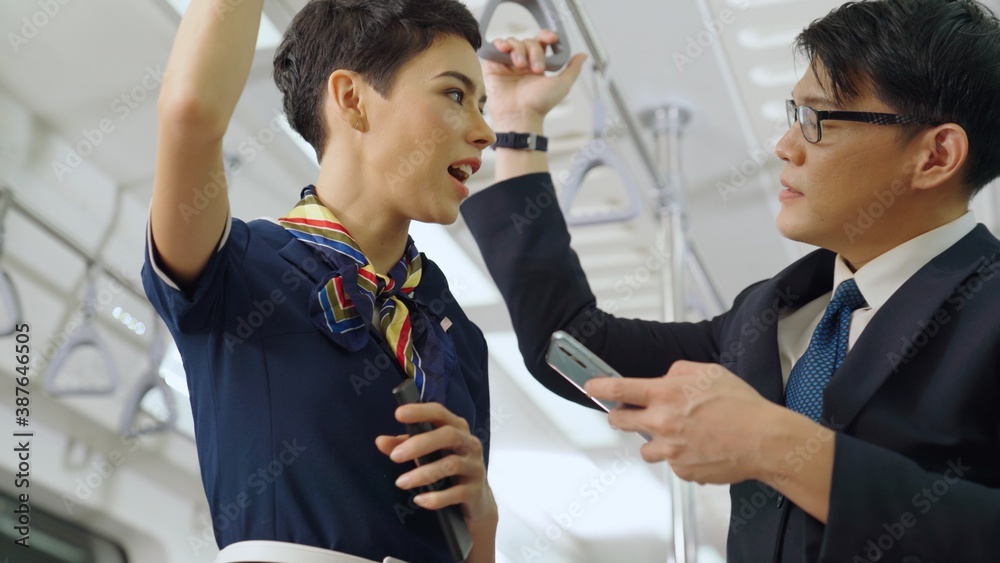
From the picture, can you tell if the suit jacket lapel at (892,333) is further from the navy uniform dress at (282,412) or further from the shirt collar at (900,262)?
the navy uniform dress at (282,412)

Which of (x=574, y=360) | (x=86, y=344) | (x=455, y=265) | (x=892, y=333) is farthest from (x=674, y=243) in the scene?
(x=574, y=360)

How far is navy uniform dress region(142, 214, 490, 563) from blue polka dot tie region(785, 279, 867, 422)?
0.64 metres

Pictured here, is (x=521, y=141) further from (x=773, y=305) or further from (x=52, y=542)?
(x=52, y=542)

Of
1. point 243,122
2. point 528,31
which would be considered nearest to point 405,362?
point 243,122

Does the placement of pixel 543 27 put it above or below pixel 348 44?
above

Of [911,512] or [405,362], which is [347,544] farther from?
[911,512]

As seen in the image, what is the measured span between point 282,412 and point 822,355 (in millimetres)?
885

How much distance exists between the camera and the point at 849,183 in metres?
1.84

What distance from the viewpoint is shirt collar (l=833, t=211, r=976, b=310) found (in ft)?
5.85

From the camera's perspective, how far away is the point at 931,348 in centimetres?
164

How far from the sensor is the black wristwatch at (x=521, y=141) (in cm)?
227

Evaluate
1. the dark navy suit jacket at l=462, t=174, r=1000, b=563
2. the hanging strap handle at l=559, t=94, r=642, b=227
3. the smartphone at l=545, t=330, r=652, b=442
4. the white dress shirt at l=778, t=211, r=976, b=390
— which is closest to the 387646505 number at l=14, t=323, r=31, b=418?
the dark navy suit jacket at l=462, t=174, r=1000, b=563

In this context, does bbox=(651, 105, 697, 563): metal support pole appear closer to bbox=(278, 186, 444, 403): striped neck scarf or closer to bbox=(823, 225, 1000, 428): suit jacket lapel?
bbox=(823, 225, 1000, 428): suit jacket lapel

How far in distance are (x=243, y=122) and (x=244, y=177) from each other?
230 mm
